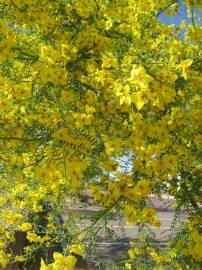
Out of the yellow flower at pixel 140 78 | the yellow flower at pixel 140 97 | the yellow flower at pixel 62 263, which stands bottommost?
the yellow flower at pixel 62 263

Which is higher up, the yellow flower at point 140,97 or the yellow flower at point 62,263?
the yellow flower at point 140,97

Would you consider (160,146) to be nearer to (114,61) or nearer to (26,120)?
(114,61)

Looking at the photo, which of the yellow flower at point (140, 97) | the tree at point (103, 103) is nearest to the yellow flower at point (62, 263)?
the tree at point (103, 103)

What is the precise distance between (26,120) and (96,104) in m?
0.59

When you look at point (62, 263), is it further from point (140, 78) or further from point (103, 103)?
point (103, 103)

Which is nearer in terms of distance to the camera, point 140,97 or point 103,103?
point 140,97

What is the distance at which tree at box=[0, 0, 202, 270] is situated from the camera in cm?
214

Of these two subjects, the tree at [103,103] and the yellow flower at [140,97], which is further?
the tree at [103,103]

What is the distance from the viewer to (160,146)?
223 cm

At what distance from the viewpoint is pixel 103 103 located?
2502 millimetres

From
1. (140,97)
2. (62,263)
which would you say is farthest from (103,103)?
(62,263)

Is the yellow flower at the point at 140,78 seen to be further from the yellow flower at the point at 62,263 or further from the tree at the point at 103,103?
the yellow flower at the point at 62,263

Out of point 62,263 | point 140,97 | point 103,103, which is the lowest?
point 62,263

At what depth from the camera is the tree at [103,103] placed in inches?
84.4
